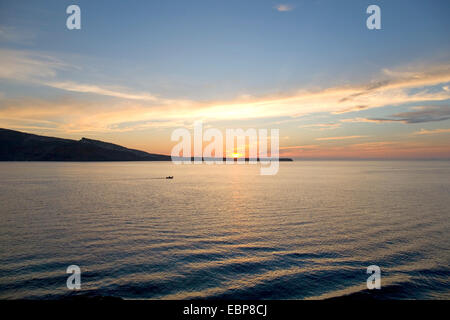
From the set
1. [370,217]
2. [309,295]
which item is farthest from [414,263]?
[370,217]

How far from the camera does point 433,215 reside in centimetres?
4044

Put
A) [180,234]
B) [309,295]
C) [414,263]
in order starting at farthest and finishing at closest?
1. [180,234]
2. [414,263]
3. [309,295]

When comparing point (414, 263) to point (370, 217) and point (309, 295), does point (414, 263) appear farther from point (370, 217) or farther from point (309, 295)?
point (370, 217)
